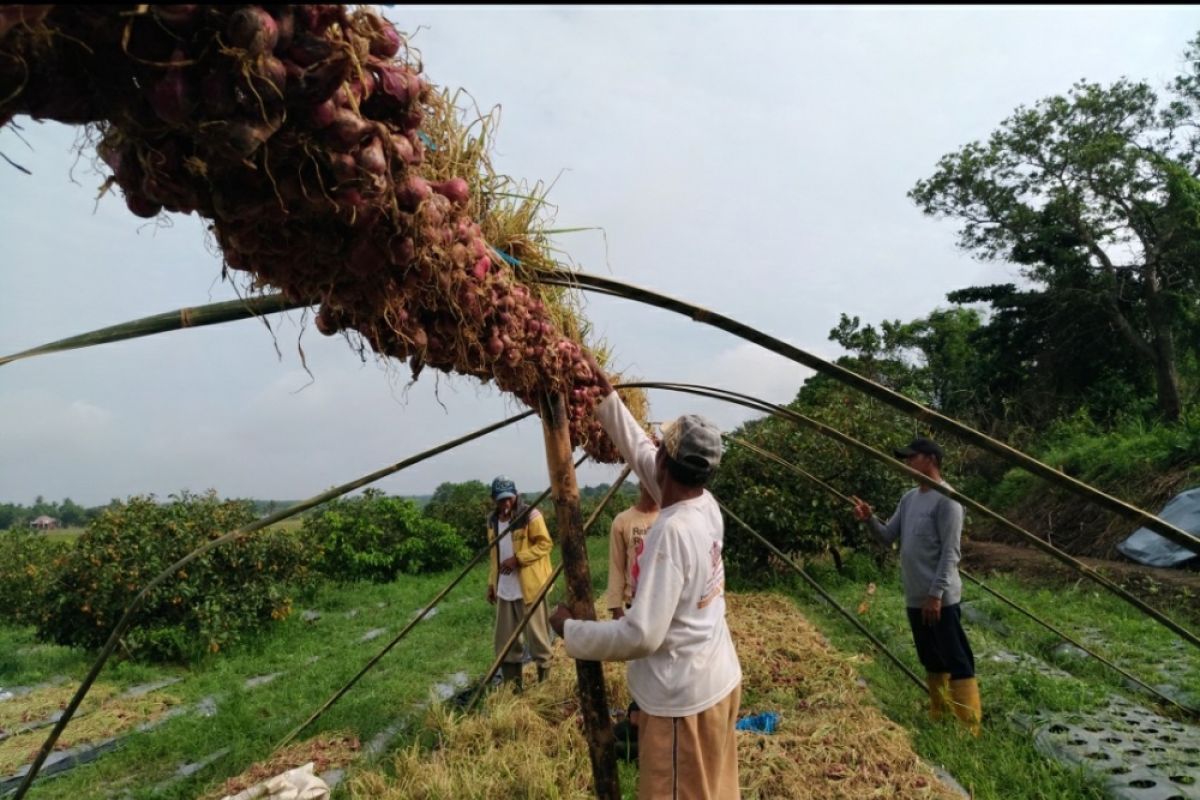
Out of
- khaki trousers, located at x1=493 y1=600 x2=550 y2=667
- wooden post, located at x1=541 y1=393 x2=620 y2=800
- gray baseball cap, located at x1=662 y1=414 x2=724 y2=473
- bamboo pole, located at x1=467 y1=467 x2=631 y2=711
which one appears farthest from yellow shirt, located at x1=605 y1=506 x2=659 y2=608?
gray baseball cap, located at x1=662 y1=414 x2=724 y2=473

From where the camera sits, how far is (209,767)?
14.0 feet

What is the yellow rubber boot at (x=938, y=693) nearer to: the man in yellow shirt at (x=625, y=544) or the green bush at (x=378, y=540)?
the man in yellow shirt at (x=625, y=544)

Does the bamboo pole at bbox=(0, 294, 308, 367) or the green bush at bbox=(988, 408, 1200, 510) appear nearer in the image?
the bamboo pole at bbox=(0, 294, 308, 367)

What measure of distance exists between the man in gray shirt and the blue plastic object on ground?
99 centimetres

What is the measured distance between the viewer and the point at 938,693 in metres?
4.06

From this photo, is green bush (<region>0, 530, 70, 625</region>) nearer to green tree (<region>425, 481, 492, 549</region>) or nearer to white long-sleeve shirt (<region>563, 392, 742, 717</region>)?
green tree (<region>425, 481, 492, 549</region>)

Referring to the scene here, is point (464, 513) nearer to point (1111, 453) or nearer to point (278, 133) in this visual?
point (1111, 453)

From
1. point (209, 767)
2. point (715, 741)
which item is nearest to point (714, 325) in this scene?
point (715, 741)

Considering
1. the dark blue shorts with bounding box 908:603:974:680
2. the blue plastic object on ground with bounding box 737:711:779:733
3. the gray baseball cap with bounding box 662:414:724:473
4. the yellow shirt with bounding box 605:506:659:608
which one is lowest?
the blue plastic object on ground with bounding box 737:711:779:733

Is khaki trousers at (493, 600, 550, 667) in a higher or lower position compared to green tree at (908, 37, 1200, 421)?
lower

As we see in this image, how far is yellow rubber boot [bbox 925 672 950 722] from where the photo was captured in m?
4.05

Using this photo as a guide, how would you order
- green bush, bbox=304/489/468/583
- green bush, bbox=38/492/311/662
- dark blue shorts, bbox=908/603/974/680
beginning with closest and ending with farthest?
dark blue shorts, bbox=908/603/974/680
green bush, bbox=38/492/311/662
green bush, bbox=304/489/468/583

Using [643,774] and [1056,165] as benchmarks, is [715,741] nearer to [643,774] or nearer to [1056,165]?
[643,774]

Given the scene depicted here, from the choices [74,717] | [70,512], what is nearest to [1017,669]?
[74,717]
